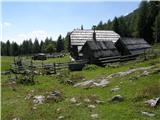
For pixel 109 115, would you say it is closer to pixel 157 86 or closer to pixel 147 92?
pixel 147 92

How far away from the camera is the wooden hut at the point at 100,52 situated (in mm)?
47188

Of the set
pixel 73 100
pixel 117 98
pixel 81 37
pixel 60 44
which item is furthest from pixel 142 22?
pixel 117 98

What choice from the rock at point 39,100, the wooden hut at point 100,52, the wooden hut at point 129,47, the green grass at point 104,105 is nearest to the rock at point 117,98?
the green grass at point 104,105

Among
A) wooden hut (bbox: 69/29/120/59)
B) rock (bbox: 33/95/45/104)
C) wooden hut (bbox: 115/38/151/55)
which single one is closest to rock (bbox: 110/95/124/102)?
Result: rock (bbox: 33/95/45/104)

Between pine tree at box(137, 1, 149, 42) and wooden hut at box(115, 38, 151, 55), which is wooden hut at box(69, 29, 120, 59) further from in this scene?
pine tree at box(137, 1, 149, 42)

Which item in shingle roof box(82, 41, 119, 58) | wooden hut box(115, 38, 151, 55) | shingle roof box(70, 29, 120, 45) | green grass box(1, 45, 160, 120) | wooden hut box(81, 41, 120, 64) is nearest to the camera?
green grass box(1, 45, 160, 120)

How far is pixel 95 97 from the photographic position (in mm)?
20656

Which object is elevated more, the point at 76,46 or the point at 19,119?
the point at 76,46

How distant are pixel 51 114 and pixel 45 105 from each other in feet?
7.67

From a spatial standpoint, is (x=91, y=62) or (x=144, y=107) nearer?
(x=144, y=107)

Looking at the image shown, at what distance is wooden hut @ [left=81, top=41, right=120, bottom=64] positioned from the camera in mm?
47188

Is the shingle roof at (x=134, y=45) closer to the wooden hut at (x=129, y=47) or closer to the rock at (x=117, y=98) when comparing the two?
the wooden hut at (x=129, y=47)

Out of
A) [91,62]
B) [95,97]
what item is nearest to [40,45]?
[91,62]

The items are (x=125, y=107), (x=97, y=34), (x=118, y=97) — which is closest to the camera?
(x=125, y=107)
